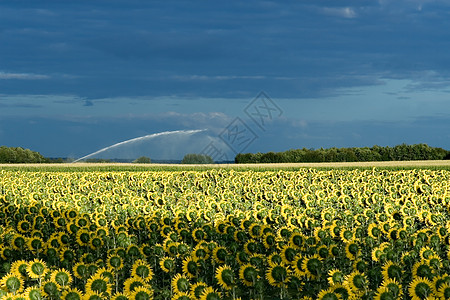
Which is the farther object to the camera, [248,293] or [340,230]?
[340,230]

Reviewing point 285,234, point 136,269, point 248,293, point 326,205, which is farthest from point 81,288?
point 326,205

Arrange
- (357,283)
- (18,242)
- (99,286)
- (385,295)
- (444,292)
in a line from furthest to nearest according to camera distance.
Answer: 1. (18,242)
2. (99,286)
3. (357,283)
4. (444,292)
5. (385,295)

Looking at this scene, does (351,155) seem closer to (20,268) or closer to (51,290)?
(20,268)

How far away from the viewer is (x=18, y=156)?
7669 cm

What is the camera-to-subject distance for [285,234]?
11609 mm

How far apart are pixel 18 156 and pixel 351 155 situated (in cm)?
4530

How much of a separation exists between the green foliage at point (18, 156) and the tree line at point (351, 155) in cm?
2820

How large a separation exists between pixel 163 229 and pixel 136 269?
15.4 feet

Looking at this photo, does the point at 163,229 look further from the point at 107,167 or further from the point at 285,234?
the point at 107,167

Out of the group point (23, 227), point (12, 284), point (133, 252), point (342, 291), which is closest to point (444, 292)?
point (342, 291)

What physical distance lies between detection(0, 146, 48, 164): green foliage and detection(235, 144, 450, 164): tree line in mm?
28199

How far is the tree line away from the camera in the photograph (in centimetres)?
7375

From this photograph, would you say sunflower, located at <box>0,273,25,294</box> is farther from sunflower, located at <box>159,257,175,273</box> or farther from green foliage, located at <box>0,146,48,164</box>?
green foliage, located at <box>0,146,48,164</box>

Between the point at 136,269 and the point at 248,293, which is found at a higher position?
the point at 136,269
